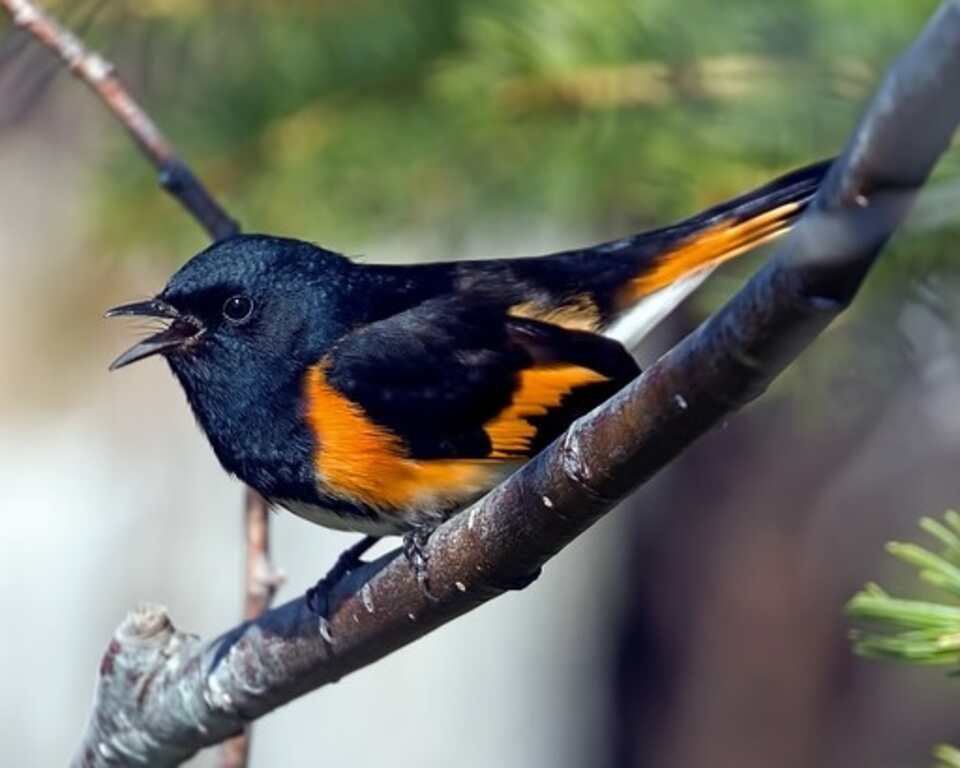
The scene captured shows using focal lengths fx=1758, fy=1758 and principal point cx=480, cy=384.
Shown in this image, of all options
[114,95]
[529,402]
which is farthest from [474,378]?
[114,95]

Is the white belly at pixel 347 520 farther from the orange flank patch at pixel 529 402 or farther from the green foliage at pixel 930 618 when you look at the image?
the green foliage at pixel 930 618

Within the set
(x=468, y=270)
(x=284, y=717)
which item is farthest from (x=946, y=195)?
(x=284, y=717)

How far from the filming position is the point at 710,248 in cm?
257

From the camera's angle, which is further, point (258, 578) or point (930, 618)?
point (258, 578)

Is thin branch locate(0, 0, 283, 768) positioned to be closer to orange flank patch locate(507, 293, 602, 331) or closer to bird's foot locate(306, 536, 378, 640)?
bird's foot locate(306, 536, 378, 640)

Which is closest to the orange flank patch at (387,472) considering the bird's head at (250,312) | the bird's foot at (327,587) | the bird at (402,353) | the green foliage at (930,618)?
the bird at (402,353)

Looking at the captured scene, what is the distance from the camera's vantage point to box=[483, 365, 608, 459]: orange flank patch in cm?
236

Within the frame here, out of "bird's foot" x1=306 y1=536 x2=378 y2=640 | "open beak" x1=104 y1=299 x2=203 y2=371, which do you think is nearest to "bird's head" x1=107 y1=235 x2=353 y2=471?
"open beak" x1=104 y1=299 x2=203 y2=371

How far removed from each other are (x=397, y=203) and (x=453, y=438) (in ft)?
2.46

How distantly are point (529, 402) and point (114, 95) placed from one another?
72cm

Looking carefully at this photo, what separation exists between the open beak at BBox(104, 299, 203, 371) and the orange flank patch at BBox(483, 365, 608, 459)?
0.49 m

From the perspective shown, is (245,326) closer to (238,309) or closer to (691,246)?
(238,309)

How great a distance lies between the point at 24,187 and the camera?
6477mm

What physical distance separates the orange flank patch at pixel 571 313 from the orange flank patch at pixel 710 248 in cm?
5
